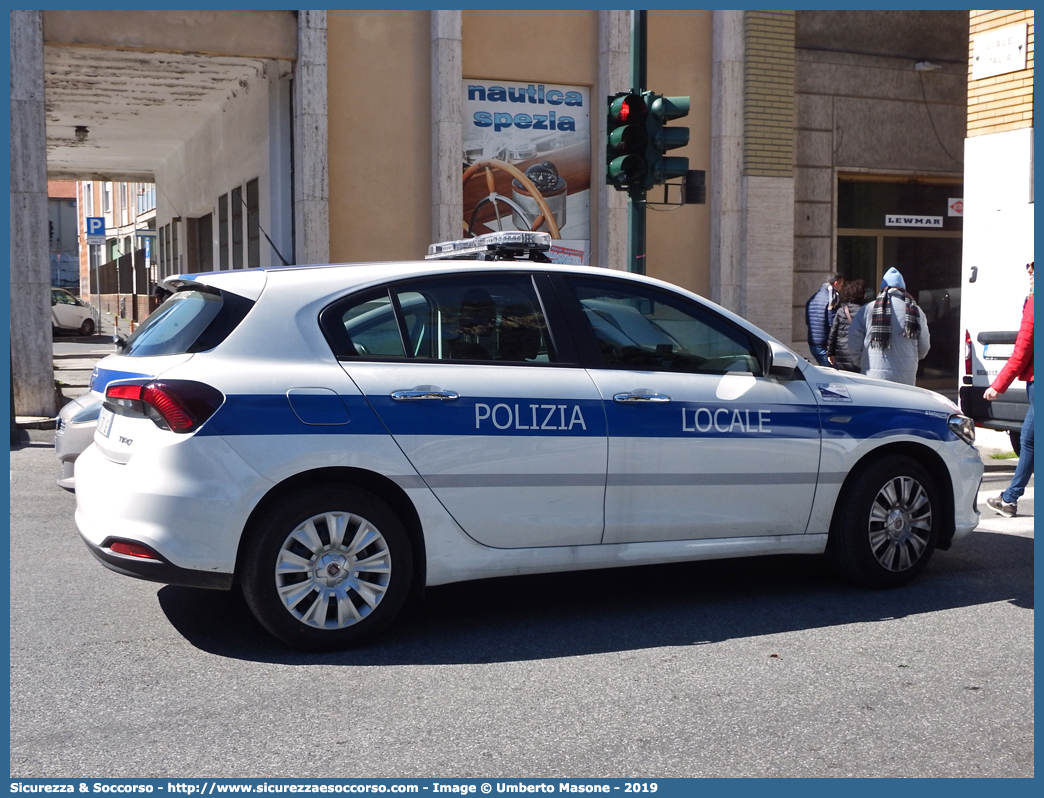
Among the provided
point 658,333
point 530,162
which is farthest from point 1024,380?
point 530,162

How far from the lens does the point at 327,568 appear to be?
4863 mm

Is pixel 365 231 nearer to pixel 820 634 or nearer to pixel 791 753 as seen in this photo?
pixel 820 634

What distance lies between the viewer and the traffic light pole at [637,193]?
32.4 feet

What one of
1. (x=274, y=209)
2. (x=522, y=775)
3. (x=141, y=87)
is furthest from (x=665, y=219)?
(x=522, y=775)

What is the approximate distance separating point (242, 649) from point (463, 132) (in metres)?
10.7

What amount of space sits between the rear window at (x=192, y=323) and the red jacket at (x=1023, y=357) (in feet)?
17.8

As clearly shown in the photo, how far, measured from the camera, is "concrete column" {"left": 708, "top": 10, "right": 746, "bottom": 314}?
15.7m

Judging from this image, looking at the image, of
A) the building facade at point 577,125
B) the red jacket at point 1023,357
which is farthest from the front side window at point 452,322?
the building facade at point 577,125

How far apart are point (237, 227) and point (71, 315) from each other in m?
16.0

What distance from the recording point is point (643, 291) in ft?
18.5

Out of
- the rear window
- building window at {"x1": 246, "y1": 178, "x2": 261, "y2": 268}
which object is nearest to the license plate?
the rear window

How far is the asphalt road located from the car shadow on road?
2cm

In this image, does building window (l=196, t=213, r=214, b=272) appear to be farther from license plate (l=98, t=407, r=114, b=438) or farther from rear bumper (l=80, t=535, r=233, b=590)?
rear bumper (l=80, t=535, r=233, b=590)

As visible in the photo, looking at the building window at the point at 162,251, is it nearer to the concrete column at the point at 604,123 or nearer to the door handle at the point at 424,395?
the concrete column at the point at 604,123
